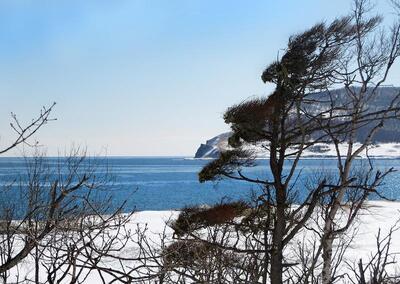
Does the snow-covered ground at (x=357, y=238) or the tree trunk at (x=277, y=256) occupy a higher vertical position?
the tree trunk at (x=277, y=256)

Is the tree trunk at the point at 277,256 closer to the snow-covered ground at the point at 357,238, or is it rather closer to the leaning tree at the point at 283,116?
the leaning tree at the point at 283,116

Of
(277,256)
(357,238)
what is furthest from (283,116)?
(357,238)

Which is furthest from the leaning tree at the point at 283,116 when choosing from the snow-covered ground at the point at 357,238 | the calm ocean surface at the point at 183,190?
the snow-covered ground at the point at 357,238

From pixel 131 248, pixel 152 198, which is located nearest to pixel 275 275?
pixel 131 248

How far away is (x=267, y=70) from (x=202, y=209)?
294 centimetres

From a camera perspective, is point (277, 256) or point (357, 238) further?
point (357, 238)

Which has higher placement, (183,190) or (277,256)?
(277,256)

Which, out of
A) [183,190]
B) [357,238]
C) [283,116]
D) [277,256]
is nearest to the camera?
[277,256]

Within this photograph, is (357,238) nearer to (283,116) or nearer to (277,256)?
(283,116)

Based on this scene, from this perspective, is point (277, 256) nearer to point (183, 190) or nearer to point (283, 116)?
point (283, 116)

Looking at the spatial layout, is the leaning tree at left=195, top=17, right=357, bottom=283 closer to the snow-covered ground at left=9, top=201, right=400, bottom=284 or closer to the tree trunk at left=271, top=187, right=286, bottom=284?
the tree trunk at left=271, top=187, right=286, bottom=284

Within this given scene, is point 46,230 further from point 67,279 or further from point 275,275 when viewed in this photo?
point 67,279

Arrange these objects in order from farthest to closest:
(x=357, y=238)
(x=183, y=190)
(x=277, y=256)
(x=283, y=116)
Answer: (x=183, y=190) < (x=357, y=238) < (x=283, y=116) < (x=277, y=256)

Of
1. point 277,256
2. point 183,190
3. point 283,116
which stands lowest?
point 183,190
